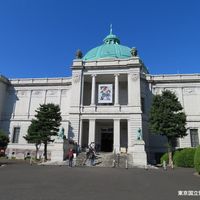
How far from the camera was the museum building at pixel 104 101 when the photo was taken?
103 ft

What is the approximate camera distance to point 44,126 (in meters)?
28.7

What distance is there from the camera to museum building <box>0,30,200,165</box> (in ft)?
103

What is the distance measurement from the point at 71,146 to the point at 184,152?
13700 mm

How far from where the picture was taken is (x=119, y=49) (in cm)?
4125

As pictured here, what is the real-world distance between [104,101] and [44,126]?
9.25 m

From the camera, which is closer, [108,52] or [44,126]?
[44,126]

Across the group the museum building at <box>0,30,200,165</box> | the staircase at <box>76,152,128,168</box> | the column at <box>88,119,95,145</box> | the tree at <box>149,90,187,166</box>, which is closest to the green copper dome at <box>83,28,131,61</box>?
the museum building at <box>0,30,200,165</box>

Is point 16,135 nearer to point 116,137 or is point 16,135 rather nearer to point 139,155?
point 116,137

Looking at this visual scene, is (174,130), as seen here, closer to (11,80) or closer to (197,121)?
(197,121)

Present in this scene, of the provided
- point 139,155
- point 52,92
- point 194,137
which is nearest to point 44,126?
point 52,92

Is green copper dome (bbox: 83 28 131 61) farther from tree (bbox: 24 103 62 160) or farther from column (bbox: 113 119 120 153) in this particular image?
tree (bbox: 24 103 62 160)

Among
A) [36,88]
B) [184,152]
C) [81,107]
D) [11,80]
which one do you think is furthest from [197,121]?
[11,80]

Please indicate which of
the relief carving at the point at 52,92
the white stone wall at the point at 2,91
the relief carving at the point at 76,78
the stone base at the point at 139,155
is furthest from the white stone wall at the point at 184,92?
the white stone wall at the point at 2,91

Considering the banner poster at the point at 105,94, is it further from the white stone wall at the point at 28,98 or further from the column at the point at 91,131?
the white stone wall at the point at 28,98
